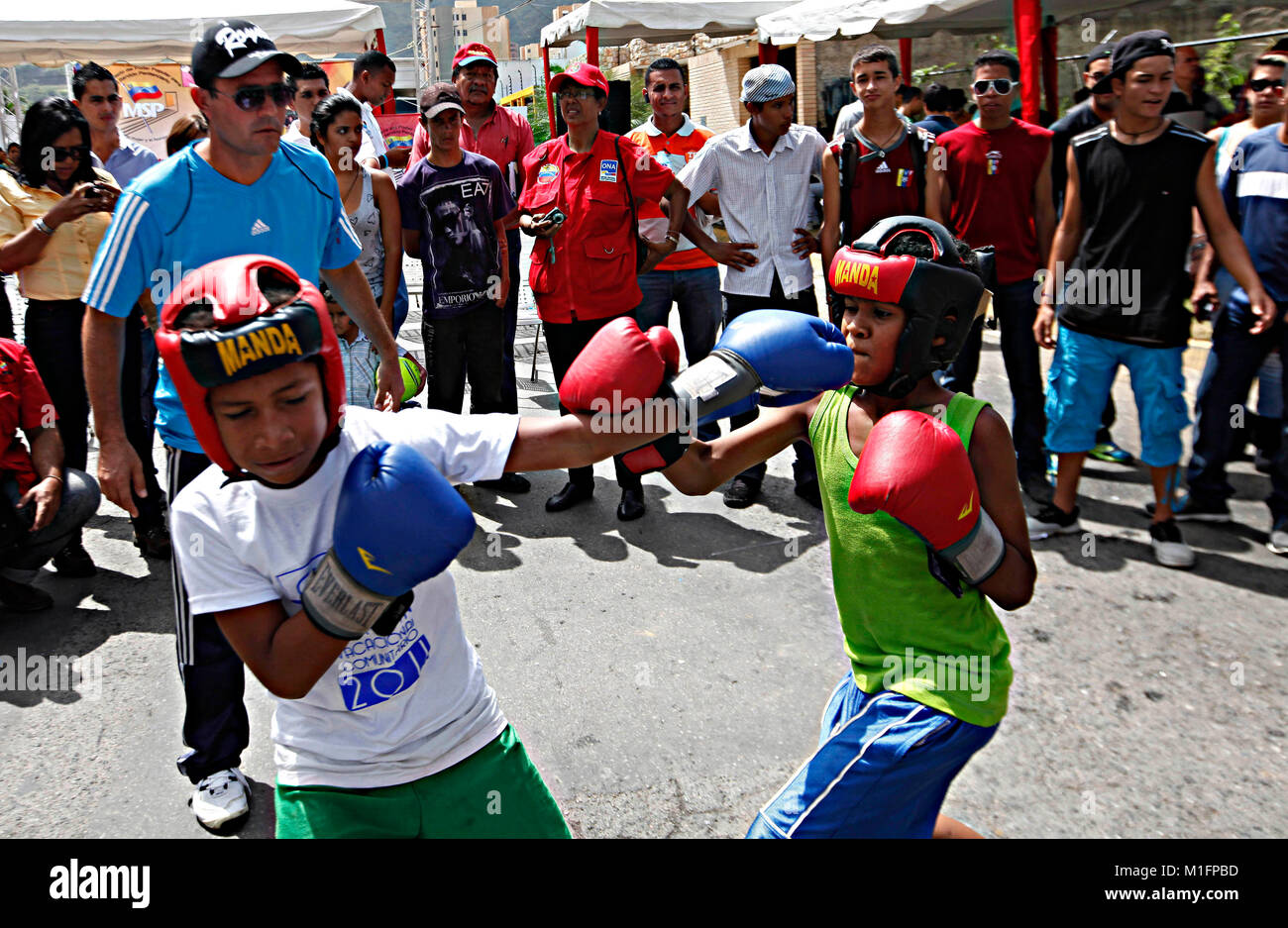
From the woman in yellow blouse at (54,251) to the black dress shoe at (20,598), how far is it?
33cm

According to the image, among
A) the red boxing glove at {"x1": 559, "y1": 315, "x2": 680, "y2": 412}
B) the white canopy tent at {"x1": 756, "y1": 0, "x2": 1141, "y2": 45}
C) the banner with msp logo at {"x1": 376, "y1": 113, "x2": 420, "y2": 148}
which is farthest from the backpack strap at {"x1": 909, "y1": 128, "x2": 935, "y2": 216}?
the banner with msp logo at {"x1": 376, "y1": 113, "x2": 420, "y2": 148}

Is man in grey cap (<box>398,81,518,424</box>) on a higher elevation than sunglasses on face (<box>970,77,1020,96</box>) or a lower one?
lower

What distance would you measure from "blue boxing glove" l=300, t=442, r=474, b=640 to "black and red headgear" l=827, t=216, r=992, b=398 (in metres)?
1.05

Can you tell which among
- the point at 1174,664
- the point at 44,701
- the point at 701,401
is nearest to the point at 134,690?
the point at 44,701

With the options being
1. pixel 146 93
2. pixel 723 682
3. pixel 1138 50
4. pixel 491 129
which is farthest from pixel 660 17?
pixel 146 93

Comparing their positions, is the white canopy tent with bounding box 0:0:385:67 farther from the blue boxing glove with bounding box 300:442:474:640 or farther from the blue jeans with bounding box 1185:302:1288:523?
the blue boxing glove with bounding box 300:442:474:640

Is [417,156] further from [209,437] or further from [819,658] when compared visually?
[209,437]

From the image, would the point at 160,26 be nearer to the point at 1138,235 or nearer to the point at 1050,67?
the point at 1050,67

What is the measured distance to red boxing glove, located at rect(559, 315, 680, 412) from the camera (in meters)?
1.95

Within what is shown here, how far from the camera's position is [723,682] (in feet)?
12.1

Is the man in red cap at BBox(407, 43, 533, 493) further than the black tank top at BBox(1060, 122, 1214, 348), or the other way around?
the man in red cap at BBox(407, 43, 533, 493)

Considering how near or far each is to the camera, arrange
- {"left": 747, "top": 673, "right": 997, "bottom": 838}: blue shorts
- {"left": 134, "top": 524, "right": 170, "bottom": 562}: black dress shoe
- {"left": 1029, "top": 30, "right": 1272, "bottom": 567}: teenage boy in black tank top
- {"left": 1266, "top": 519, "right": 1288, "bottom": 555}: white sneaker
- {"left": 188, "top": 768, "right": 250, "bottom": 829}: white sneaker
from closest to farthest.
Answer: {"left": 747, "top": 673, "right": 997, "bottom": 838}: blue shorts → {"left": 188, "top": 768, "right": 250, "bottom": 829}: white sneaker → {"left": 1029, "top": 30, "right": 1272, "bottom": 567}: teenage boy in black tank top → {"left": 1266, "top": 519, "right": 1288, "bottom": 555}: white sneaker → {"left": 134, "top": 524, "right": 170, "bottom": 562}: black dress shoe

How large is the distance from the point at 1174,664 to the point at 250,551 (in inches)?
127

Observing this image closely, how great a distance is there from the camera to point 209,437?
1759 mm
